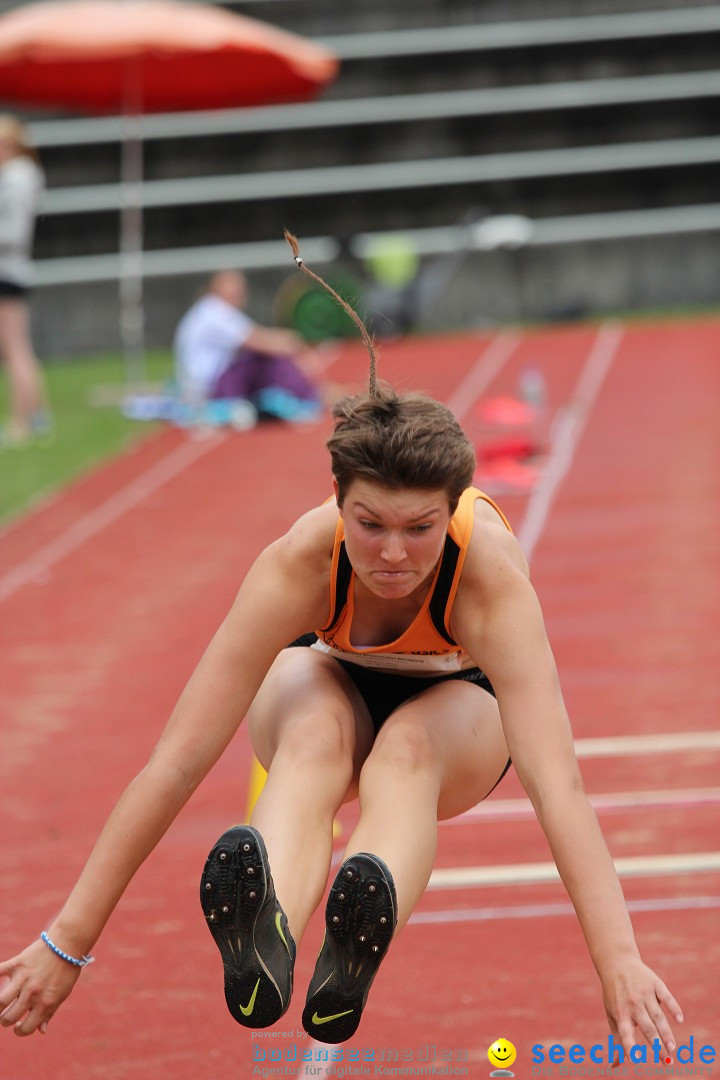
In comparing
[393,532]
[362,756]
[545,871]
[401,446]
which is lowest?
[545,871]

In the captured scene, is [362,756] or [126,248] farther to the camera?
[126,248]

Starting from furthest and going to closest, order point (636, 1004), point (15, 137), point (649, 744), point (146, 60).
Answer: point (146, 60)
point (15, 137)
point (649, 744)
point (636, 1004)

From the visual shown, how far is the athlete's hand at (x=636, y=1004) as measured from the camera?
268 cm

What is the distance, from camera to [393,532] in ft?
9.81

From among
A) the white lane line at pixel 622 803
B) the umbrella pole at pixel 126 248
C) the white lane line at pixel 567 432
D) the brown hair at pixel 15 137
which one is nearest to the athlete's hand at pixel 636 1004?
the white lane line at pixel 622 803

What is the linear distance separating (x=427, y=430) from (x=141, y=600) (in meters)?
5.11

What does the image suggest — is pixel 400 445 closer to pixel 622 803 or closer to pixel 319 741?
pixel 319 741

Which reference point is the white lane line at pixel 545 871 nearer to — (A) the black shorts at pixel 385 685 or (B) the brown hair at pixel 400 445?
(A) the black shorts at pixel 385 685

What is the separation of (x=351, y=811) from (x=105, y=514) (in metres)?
4.92

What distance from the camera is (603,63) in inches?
790

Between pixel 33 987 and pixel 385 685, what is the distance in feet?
3.24

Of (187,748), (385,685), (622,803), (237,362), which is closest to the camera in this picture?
(187,748)

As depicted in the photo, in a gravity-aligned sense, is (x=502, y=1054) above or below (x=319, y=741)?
below

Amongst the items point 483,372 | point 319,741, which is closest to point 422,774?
point 319,741
